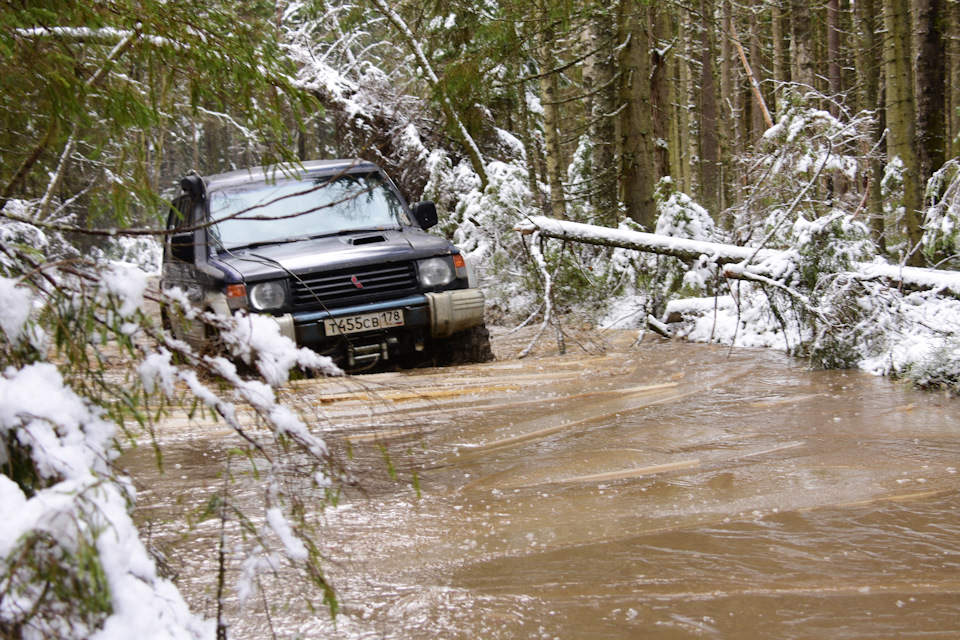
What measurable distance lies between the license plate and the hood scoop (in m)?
0.72

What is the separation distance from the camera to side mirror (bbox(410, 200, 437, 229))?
6984mm

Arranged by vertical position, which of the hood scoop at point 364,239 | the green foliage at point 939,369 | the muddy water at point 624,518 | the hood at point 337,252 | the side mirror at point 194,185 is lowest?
the muddy water at point 624,518

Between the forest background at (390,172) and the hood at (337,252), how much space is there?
2.35 ft

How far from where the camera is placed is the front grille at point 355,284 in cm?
583

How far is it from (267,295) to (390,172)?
8.88 meters

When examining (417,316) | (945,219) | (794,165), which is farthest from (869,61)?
(417,316)

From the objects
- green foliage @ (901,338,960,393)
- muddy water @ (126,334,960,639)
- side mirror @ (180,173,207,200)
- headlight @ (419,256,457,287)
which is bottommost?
muddy water @ (126,334,960,639)

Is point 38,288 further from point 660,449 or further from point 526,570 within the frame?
point 660,449

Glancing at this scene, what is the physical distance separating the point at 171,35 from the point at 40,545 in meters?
2.04

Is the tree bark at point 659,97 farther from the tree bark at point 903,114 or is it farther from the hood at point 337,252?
the hood at point 337,252

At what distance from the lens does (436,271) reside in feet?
20.7

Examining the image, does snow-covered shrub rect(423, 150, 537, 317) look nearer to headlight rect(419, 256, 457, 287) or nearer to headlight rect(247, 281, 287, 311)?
headlight rect(419, 256, 457, 287)

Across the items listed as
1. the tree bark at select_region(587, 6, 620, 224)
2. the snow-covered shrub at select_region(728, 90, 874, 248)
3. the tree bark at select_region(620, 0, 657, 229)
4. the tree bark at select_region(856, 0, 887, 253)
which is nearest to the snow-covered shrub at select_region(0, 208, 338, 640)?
the snow-covered shrub at select_region(728, 90, 874, 248)

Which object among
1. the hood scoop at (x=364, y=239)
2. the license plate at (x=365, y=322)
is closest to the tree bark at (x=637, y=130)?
the hood scoop at (x=364, y=239)
